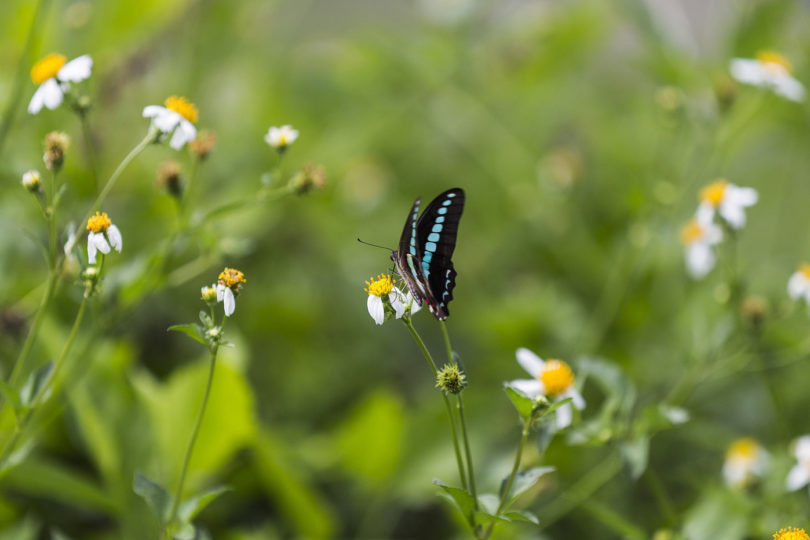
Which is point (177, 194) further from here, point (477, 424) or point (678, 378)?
point (678, 378)

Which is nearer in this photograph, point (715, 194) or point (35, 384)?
point (35, 384)

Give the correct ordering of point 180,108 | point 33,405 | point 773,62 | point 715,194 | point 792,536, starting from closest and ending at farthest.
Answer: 1. point 792,536
2. point 33,405
3. point 180,108
4. point 715,194
5. point 773,62

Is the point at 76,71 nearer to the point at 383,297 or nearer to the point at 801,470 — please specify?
the point at 383,297

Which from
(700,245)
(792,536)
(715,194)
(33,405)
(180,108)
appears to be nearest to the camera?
(792,536)

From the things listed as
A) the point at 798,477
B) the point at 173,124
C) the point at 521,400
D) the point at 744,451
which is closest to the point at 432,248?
the point at 521,400

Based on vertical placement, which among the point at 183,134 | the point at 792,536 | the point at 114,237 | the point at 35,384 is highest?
the point at 183,134

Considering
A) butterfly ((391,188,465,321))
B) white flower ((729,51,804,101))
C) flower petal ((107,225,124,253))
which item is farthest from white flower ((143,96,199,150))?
white flower ((729,51,804,101))

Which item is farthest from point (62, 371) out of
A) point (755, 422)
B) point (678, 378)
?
point (755, 422)
